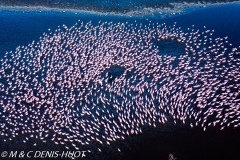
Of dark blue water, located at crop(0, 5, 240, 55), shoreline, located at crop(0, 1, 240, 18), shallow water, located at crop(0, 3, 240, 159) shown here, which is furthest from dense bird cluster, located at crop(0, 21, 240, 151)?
shoreline, located at crop(0, 1, 240, 18)

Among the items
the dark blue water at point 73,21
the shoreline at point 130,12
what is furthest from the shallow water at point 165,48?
the shoreline at point 130,12

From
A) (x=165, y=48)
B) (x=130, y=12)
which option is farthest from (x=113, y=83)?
(x=130, y=12)

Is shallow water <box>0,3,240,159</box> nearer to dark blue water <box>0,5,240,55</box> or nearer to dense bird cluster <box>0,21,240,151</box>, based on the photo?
dark blue water <box>0,5,240,55</box>

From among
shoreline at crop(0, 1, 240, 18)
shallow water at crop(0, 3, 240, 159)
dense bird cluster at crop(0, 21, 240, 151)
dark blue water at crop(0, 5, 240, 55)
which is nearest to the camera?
shallow water at crop(0, 3, 240, 159)

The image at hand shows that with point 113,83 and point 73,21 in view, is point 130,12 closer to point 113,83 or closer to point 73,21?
point 73,21

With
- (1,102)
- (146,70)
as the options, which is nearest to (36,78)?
(1,102)

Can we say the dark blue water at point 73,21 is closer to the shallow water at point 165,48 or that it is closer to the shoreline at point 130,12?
the shallow water at point 165,48

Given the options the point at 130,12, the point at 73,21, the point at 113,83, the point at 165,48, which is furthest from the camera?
the point at 130,12

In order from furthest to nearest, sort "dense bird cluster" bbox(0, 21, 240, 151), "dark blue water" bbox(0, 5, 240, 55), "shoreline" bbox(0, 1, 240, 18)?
"shoreline" bbox(0, 1, 240, 18) → "dark blue water" bbox(0, 5, 240, 55) → "dense bird cluster" bbox(0, 21, 240, 151)

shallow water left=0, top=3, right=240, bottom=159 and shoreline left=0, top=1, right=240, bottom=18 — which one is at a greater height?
shoreline left=0, top=1, right=240, bottom=18
